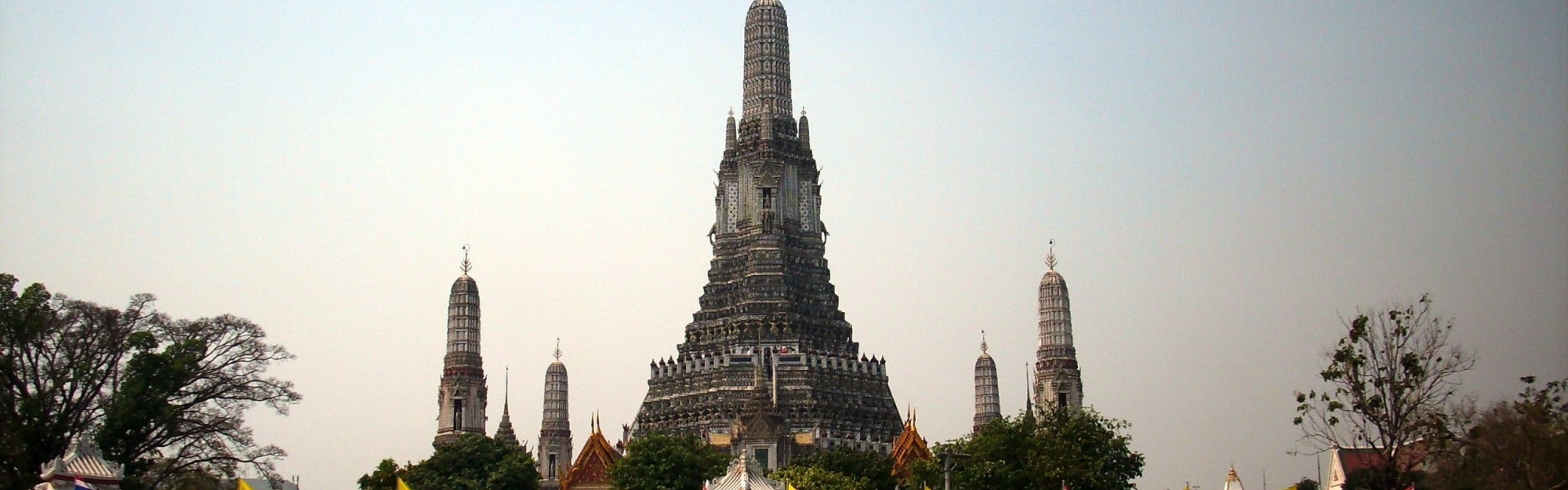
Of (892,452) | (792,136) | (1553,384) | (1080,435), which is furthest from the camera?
(792,136)

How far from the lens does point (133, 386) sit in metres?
75.9

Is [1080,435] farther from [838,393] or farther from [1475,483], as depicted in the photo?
[838,393]

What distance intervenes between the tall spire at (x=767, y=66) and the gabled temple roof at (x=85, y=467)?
7451cm

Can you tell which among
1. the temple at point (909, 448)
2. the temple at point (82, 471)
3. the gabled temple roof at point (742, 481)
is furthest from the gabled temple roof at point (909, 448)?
the temple at point (82, 471)

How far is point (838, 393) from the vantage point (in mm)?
128500

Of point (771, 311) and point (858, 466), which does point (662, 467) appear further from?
point (771, 311)

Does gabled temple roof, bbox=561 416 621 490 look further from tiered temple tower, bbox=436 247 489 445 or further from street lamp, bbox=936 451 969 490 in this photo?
street lamp, bbox=936 451 969 490

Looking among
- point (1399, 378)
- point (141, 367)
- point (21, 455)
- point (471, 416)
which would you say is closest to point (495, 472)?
point (471, 416)

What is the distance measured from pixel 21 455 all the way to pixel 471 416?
58.5 metres

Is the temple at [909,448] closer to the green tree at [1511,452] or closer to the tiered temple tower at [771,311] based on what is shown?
the tiered temple tower at [771,311]

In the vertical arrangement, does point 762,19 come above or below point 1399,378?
above

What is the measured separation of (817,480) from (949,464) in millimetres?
29014

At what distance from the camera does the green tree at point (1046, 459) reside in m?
87.8

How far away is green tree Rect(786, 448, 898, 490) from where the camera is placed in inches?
4023
